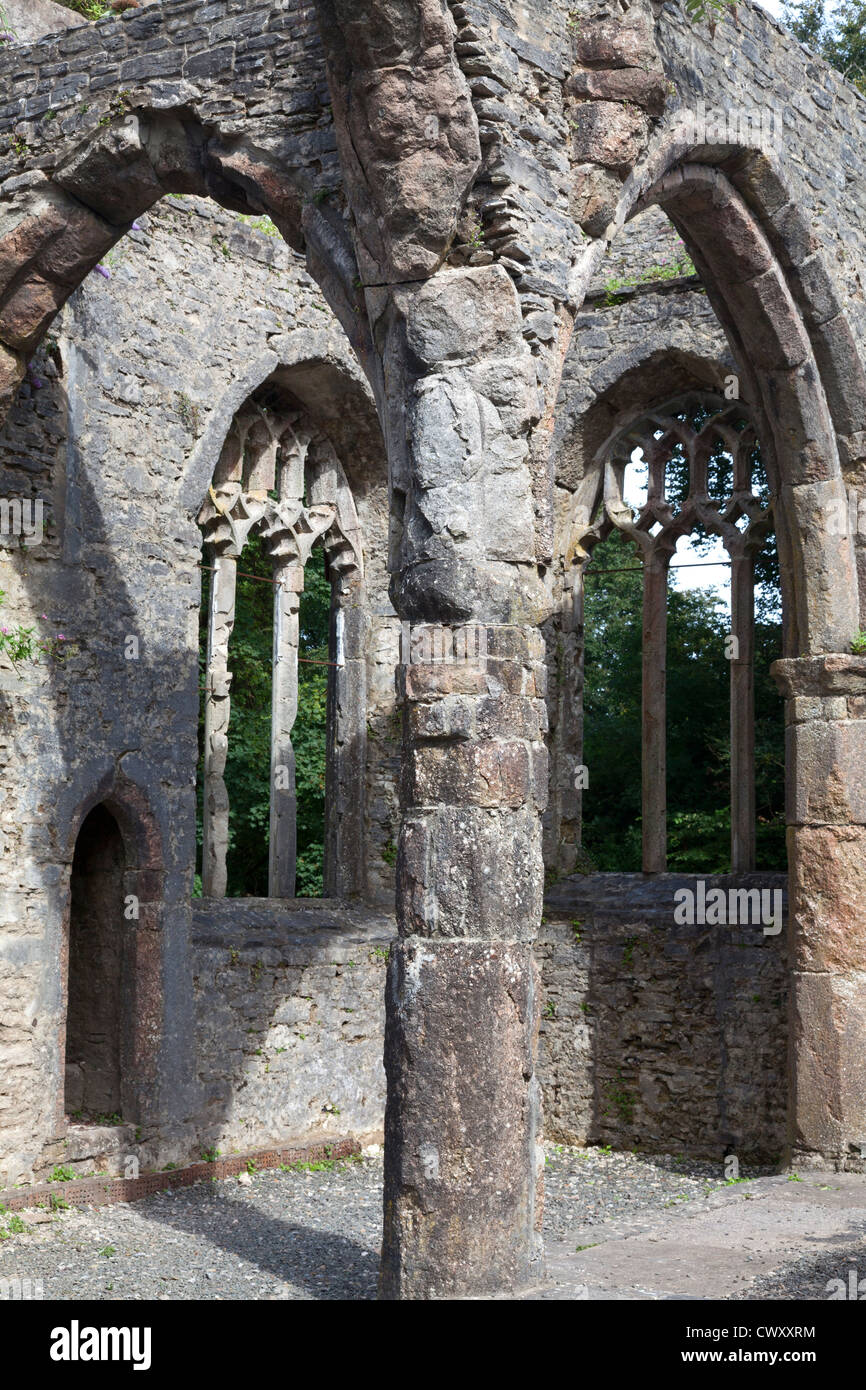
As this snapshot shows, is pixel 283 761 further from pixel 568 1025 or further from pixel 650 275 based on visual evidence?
pixel 650 275

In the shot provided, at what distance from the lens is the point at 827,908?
26.7ft

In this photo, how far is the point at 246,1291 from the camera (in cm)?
629

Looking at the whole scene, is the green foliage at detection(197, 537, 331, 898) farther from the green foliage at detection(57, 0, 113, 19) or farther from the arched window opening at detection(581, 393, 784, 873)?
the green foliage at detection(57, 0, 113, 19)

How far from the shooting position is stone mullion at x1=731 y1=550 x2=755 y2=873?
989 cm

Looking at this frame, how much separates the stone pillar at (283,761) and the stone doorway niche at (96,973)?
4.51ft

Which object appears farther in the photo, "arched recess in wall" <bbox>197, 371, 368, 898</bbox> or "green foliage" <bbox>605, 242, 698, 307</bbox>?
"green foliage" <bbox>605, 242, 698, 307</bbox>

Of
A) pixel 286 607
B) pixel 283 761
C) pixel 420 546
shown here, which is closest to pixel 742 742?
pixel 283 761

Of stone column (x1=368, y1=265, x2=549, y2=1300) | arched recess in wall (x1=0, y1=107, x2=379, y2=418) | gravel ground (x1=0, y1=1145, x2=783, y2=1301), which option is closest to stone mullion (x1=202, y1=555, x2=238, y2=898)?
gravel ground (x1=0, y1=1145, x2=783, y2=1301)

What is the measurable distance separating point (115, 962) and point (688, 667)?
26.2ft

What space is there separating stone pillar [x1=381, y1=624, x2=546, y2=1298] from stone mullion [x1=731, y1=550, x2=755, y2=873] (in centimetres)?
459

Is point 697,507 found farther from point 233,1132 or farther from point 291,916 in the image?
point 233,1132

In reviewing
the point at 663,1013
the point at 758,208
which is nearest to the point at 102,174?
the point at 758,208

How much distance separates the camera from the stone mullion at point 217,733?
9.53 meters

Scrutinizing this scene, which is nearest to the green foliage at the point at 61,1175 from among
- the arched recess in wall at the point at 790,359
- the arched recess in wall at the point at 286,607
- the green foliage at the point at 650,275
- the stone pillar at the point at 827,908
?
the arched recess in wall at the point at 286,607
